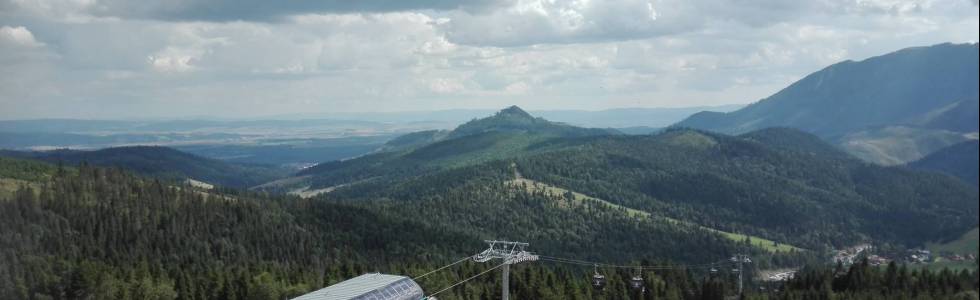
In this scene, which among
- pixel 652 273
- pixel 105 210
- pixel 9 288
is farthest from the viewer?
pixel 105 210

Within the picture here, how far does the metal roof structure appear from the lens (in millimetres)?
92688

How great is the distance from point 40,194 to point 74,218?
16589mm

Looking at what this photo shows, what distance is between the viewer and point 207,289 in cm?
12525

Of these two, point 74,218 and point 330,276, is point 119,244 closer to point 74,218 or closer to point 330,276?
point 74,218

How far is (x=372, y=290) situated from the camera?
9612 cm

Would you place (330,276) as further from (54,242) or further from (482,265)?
(54,242)

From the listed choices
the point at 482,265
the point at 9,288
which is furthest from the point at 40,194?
the point at 482,265

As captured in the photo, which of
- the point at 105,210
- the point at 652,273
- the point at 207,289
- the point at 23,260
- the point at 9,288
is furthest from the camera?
the point at 105,210

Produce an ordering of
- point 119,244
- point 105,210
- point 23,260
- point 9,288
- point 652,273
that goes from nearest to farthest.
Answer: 1. point 9,288
2. point 23,260
3. point 652,273
4. point 119,244
5. point 105,210

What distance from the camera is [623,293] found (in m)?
130

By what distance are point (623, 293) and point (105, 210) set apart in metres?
138

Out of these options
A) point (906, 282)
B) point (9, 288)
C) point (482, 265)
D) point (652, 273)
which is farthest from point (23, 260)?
point (906, 282)

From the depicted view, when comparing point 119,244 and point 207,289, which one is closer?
point 207,289

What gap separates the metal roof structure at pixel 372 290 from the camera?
92688 millimetres
